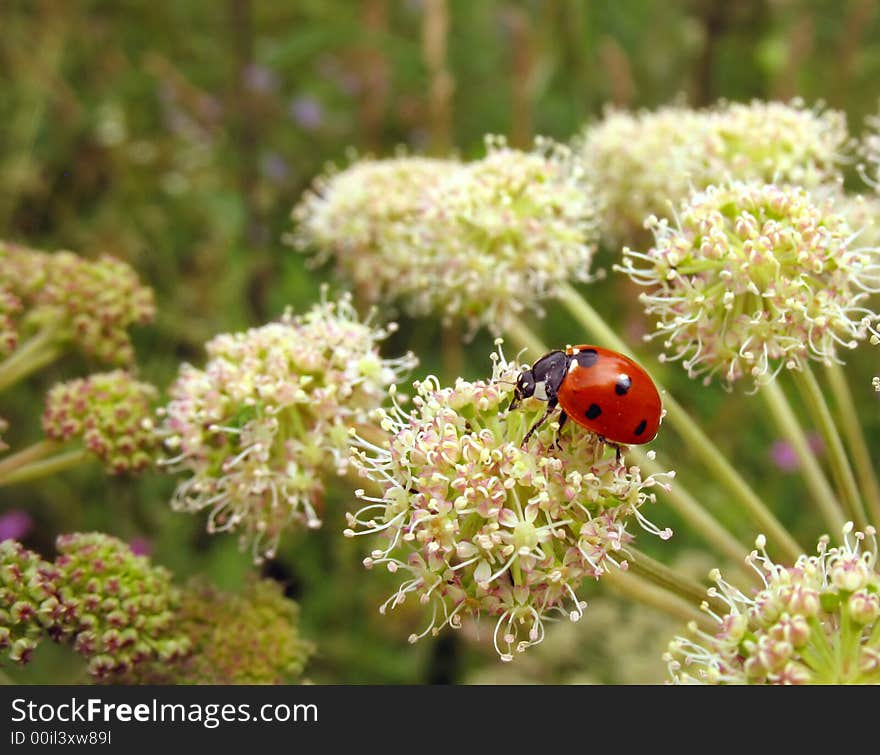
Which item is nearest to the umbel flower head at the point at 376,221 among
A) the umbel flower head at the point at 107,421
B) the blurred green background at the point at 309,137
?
the blurred green background at the point at 309,137

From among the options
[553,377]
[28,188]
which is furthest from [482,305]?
[28,188]

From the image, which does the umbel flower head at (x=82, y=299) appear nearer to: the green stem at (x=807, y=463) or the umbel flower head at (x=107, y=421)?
the umbel flower head at (x=107, y=421)

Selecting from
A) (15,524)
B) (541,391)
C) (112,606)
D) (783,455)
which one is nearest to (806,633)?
(541,391)

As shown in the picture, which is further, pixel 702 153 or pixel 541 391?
pixel 702 153

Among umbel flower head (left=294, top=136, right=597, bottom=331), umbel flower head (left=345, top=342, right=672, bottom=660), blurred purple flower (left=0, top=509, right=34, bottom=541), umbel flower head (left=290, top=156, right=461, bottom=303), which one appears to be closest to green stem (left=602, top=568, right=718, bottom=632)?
umbel flower head (left=345, top=342, right=672, bottom=660)

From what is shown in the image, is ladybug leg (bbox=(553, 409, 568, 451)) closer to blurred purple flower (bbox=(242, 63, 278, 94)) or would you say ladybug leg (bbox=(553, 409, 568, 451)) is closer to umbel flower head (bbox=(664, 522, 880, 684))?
umbel flower head (bbox=(664, 522, 880, 684))

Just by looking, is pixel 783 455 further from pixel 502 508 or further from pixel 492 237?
pixel 502 508

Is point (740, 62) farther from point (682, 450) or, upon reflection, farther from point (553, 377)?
point (553, 377)

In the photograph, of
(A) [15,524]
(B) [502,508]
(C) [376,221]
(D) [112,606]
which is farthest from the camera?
(C) [376,221]

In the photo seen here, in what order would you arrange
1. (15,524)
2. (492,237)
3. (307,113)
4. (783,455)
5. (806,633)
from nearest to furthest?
(806,633) → (492,237) → (15,524) → (783,455) → (307,113)
